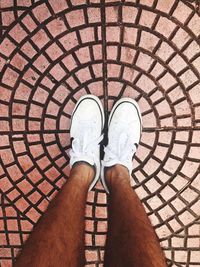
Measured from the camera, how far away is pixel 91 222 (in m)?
1.86

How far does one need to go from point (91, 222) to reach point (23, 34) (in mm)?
921

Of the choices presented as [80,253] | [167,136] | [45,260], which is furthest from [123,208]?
[167,136]

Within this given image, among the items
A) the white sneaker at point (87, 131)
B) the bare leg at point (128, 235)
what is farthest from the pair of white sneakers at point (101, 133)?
the bare leg at point (128, 235)

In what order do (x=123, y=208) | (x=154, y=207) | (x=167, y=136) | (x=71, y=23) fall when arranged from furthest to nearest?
1. (x=154, y=207)
2. (x=167, y=136)
3. (x=71, y=23)
4. (x=123, y=208)

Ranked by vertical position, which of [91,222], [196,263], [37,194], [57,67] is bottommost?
[196,263]

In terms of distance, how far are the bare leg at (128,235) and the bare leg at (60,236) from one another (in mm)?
103

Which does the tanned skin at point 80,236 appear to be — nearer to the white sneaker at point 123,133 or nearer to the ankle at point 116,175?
the ankle at point 116,175

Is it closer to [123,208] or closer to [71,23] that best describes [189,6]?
[71,23]

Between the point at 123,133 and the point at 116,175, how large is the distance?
0.21 meters

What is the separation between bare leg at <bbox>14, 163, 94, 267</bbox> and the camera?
1.05 metres

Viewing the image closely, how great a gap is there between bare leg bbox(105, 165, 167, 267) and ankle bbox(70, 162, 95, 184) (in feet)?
0.43

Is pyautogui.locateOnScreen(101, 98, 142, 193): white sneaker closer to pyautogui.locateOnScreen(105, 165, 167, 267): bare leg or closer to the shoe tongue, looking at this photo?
the shoe tongue

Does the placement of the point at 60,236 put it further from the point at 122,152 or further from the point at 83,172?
the point at 122,152

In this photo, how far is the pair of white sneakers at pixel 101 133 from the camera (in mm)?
1651
